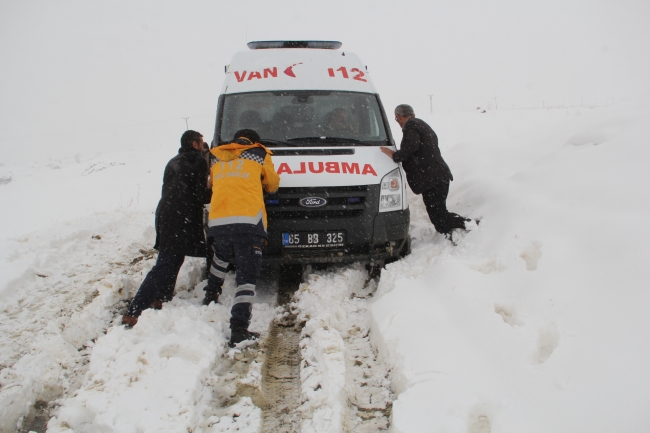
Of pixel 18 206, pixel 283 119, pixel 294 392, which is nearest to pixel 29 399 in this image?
pixel 294 392

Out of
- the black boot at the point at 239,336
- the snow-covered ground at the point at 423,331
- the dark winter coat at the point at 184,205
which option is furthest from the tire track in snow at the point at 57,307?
the black boot at the point at 239,336

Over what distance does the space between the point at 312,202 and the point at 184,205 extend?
120 cm

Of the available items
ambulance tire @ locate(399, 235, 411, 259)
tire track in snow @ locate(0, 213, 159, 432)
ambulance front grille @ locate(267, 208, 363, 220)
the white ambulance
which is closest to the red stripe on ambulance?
the white ambulance

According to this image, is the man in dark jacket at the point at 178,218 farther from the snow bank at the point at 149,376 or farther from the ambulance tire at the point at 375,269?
the ambulance tire at the point at 375,269

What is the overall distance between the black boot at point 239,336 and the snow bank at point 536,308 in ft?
3.24

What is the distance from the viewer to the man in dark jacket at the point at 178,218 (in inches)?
164

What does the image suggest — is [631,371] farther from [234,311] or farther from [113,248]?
[113,248]

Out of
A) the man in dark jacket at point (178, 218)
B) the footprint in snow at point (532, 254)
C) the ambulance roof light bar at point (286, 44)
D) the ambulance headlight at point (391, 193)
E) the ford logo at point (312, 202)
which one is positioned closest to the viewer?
the footprint in snow at point (532, 254)

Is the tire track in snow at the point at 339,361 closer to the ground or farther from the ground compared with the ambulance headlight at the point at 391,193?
closer to the ground

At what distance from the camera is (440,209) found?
207 inches

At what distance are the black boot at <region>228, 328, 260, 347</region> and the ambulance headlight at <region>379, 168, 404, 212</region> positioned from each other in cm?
179

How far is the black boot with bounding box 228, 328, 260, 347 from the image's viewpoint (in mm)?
3523

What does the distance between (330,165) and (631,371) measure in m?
2.94

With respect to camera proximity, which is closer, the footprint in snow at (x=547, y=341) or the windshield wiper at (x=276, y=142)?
the footprint in snow at (x=547, y=341)
